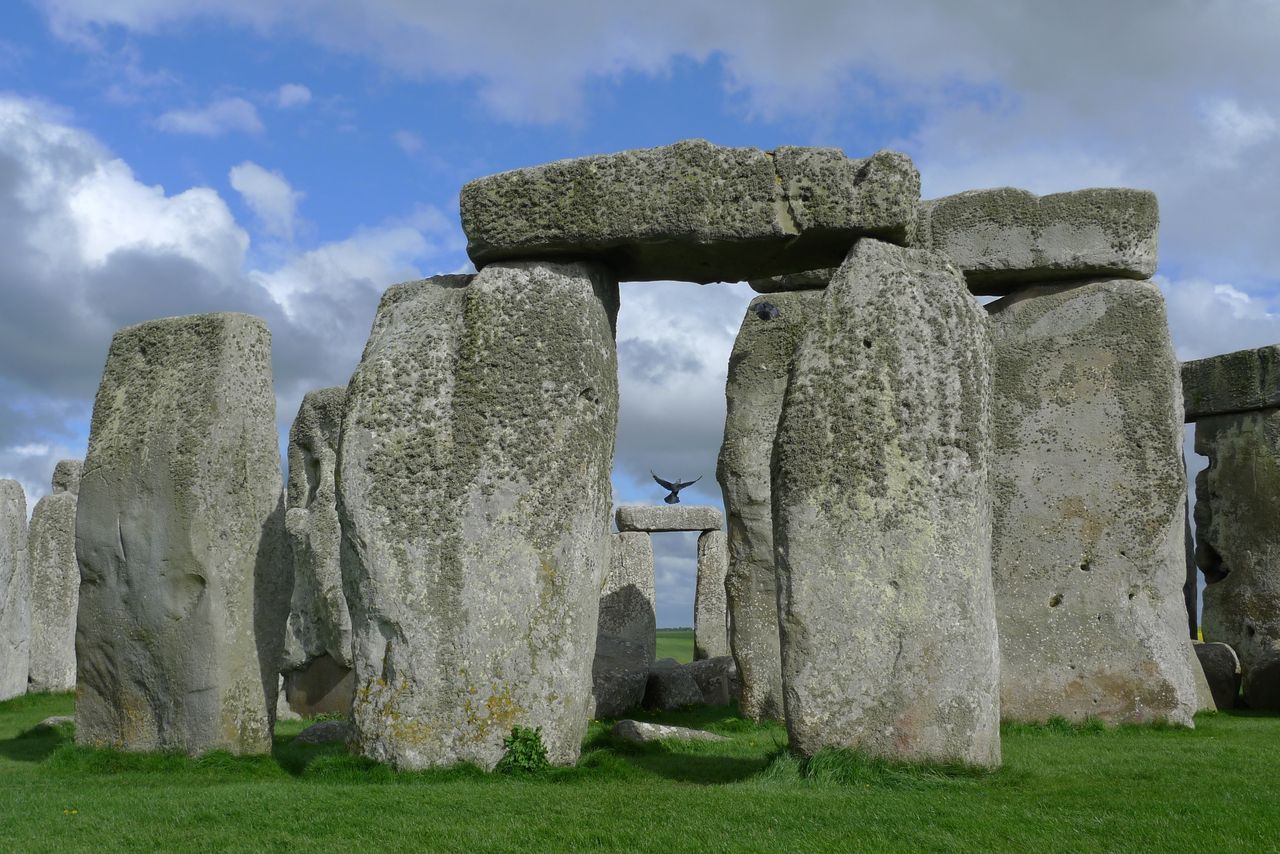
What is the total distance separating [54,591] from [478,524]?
36.9 ft

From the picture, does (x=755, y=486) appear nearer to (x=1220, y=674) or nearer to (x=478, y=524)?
(x=478, y=524)

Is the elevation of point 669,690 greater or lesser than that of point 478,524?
lesser

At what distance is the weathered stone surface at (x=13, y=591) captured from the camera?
14969 millimetres

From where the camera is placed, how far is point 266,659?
8977 millimetres

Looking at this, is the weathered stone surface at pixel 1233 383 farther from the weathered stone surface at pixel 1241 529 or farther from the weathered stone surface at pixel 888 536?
the weathered stone surface at pixel 888 536

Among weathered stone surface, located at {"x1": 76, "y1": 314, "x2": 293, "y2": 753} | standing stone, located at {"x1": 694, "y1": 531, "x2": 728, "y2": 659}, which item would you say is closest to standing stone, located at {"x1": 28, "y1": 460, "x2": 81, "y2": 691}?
weathered stone surface, located at {"x1": 76, "y1": 314, "x2": 293, "y2": 753}

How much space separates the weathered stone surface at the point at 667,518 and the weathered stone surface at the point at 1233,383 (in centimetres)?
791

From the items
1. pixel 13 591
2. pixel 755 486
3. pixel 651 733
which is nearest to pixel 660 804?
pixel 651 733

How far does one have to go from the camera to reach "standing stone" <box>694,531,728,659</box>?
20.5m

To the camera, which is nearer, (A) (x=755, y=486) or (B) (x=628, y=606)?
(A) (x=755, y=486)

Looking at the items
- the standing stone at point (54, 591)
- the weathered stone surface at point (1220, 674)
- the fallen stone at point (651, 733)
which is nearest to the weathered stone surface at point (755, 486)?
the fallen stone at point (651, 733)

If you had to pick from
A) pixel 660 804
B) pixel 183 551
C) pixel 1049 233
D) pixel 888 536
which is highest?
pixel 1049 233

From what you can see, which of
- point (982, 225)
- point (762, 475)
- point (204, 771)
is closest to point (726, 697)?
point (762, 475)

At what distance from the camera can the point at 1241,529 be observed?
14391 millimetres
